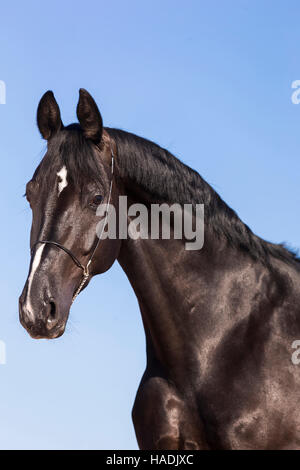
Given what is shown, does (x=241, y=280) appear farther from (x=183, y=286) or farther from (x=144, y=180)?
(x=144, y=180)

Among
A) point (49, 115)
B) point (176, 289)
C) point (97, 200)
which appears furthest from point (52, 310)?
point (49, 115)

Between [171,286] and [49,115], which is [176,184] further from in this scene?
[49,115]

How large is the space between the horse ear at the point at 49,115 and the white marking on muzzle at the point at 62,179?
608mm

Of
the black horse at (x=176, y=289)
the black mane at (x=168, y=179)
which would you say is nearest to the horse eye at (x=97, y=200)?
the black horse at (x=176, y=289)

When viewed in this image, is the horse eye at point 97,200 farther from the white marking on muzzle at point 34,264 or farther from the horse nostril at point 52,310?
the horse nostril at point 52,310

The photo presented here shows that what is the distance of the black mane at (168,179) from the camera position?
5.33 metres

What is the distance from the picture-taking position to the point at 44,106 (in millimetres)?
5512

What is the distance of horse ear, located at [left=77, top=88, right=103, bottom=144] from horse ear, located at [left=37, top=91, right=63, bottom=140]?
283 mm

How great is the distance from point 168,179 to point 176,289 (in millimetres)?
907

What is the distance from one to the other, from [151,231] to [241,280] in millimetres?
825

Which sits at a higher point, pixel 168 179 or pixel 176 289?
pixel 168 179

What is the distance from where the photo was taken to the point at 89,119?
528 centimetres

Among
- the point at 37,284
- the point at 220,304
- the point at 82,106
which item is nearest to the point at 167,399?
the point at 220,304

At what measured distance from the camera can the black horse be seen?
470 centimetres
